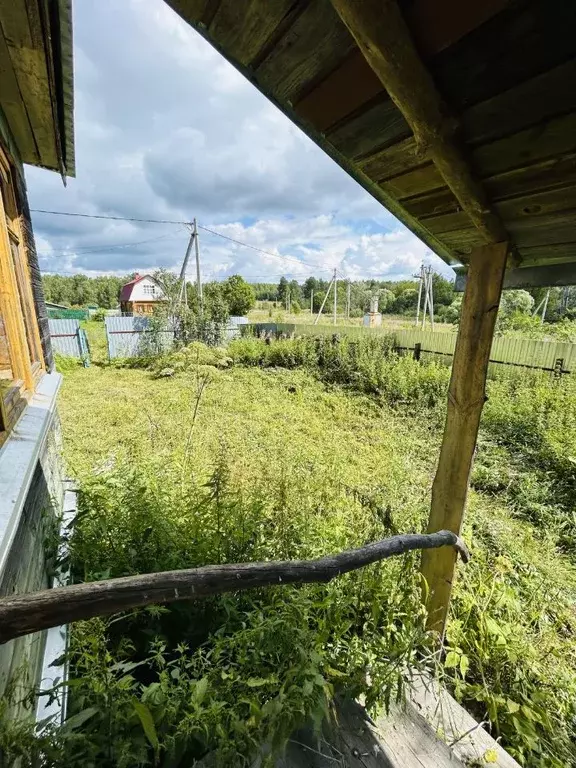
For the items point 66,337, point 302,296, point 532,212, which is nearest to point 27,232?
point 532,212

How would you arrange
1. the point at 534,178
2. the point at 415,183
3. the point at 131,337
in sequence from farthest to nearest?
the point at 131,337, the point at 415,183, the point at 534,178

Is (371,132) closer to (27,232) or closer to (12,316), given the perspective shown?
(12,316)

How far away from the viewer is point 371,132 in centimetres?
103

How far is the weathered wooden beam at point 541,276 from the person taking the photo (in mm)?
1876

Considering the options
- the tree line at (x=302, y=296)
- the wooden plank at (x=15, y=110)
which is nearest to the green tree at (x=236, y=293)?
the tree line at (x=302, y=296)

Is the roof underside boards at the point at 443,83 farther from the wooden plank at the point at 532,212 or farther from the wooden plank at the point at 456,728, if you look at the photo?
the wooden plank at the point at 456,728

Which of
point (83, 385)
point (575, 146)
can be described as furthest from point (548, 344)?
point (83, 385)

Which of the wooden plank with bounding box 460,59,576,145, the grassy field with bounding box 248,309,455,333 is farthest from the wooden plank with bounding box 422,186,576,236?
the grassy field with bounding box 248,309,455,333

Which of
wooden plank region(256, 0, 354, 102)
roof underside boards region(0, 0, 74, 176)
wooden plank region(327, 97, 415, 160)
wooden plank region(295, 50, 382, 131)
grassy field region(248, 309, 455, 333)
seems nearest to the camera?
wooden plank region(256, 0, 354, 102)

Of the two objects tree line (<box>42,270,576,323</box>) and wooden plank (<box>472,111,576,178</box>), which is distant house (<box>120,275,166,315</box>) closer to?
tree line (<box>42,270,576,323</box>)

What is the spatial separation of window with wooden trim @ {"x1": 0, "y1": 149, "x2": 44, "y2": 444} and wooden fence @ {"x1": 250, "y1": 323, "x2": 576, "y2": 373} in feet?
27.7

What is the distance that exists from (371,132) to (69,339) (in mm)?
13850

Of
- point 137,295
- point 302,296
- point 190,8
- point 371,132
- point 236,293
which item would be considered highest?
point 302,296

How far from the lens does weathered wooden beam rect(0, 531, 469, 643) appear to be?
24.6 inches
